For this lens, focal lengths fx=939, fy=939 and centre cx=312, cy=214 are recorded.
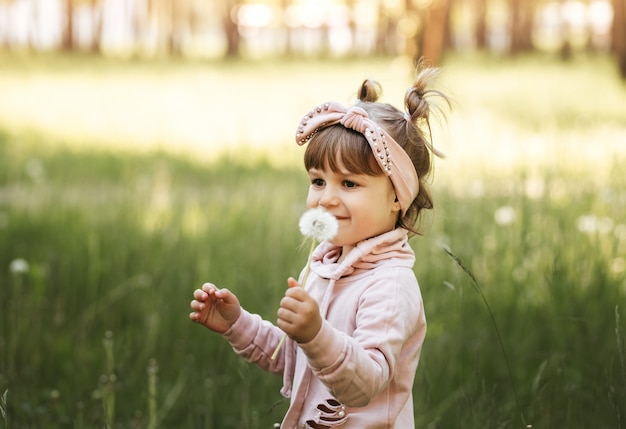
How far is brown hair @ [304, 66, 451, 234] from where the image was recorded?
1.98m

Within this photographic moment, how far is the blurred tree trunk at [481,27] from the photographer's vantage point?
80.0 feet

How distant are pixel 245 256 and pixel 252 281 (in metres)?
0.37

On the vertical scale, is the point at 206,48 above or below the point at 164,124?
above

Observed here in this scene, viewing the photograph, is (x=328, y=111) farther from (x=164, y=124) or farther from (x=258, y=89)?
(x=258, y=89)

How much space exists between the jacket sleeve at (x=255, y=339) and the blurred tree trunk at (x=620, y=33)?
1395 centimetres

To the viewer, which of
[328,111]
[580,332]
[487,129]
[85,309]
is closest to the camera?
[328,111]

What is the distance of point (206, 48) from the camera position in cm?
2462

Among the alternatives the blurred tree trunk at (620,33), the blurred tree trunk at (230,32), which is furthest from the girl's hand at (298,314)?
the blurred tree trunk at (230,32)

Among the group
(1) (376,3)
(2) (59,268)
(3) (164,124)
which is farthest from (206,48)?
(2) (59,268)

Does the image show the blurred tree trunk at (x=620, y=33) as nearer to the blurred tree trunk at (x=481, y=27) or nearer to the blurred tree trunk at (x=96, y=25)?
the blurred tree trunk at (x=481, y=27)

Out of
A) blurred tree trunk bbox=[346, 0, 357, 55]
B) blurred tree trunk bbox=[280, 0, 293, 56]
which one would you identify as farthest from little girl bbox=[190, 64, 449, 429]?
blurred tree trunk bbox=[346, 0, 357, 55]

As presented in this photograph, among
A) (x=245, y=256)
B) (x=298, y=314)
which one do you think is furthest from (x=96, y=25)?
(x=298, y=314)

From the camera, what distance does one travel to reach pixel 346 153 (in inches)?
77.7

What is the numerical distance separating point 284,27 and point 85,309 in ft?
68.4
